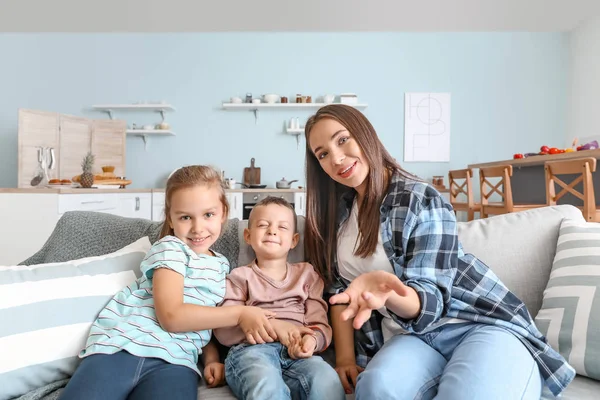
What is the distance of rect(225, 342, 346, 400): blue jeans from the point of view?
972 mm

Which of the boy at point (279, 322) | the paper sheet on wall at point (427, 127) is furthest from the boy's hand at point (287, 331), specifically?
the paper sheet on wall at point (427, 127)

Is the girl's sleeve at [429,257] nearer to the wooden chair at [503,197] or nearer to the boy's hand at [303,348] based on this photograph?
the boy's hand at [303,348]

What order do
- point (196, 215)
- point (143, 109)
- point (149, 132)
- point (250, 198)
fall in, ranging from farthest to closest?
point (143, 109) < point (149, 132) < point (250, 198) < point (196, 215)

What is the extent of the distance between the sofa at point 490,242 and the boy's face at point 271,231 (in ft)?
0.39

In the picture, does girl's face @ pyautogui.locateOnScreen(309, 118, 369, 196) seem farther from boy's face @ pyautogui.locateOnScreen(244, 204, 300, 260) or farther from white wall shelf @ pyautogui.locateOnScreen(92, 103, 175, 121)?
white wall shelf @ pyautogui.locateOnScreen(92, 103, 175, 121)

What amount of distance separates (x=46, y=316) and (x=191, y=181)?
458 mm

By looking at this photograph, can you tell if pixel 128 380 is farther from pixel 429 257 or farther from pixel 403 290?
pixel 429 257

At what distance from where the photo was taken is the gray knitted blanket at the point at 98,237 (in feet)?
4.71

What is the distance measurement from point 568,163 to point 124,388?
312 centimetres

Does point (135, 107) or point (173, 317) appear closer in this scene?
point (173, 317)

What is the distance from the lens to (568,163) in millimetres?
3117

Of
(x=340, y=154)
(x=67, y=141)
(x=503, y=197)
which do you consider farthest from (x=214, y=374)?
(x=67, y=141)

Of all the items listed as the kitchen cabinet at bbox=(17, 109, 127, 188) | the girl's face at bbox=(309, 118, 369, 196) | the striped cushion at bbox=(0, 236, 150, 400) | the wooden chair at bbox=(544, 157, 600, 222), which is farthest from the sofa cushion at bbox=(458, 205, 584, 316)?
the kitchen cabinet at bbox=(17, 109, 127, 188)

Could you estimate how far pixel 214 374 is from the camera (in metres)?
1.13
